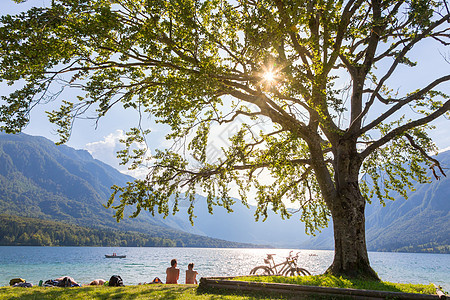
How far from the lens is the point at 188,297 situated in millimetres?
7957

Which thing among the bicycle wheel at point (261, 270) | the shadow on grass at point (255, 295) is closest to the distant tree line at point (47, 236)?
the bicycle wheel at point (261, 270)

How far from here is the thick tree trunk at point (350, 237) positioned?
32.5 feet

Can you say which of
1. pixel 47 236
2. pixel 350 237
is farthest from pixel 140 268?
pixel 47 236

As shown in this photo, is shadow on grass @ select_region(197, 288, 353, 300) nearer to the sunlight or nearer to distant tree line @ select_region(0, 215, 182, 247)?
the sunlight

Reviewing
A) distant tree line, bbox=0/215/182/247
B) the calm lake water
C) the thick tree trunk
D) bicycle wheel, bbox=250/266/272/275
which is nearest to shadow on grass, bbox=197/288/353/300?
the thick tree trunk

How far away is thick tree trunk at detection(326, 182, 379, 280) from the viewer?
991 cm

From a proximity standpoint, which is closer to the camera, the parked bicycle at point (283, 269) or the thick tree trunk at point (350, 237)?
the thick tree trunk at point (350, 237)

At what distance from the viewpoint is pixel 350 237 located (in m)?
10.2

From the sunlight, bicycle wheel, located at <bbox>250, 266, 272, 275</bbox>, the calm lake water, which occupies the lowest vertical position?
the calm lake water

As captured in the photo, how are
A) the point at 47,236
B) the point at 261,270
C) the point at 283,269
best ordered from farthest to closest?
the point at 47,236
the point at 261,270
the point at 283,269

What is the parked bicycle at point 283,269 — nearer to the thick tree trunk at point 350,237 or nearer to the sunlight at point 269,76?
the thick tree trunk at point 350,237

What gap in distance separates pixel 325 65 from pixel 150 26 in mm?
5837

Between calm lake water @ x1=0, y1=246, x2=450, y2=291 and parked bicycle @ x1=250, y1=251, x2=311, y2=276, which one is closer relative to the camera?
parked bicycle @ x1=250, y1=251, x2=311, y2=276

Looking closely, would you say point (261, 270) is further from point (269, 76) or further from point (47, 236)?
point (47, 236)
